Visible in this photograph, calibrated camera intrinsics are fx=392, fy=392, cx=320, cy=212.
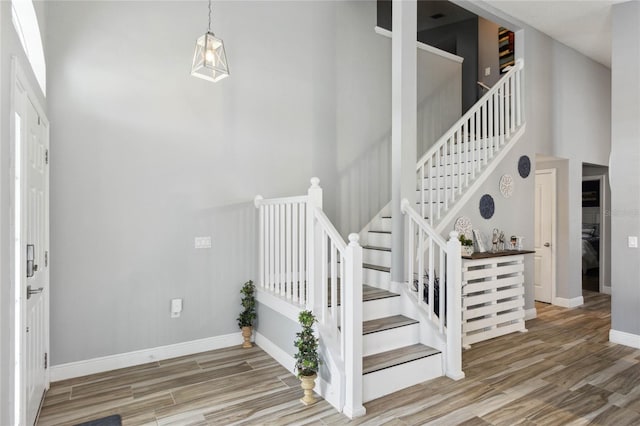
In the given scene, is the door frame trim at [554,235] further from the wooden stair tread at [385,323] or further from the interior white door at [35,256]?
the interior white door at [35,256]

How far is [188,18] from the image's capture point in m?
3.78

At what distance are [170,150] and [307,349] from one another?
223cm

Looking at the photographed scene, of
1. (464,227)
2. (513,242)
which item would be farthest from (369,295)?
(513,242)

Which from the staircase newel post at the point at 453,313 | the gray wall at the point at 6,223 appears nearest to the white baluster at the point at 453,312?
the staircase newel post at the point at 453,313

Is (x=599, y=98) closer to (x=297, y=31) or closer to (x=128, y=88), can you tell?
(x=297, y=31)

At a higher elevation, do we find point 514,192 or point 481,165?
point 481,165

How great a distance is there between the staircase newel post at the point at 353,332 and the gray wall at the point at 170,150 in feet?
5.55

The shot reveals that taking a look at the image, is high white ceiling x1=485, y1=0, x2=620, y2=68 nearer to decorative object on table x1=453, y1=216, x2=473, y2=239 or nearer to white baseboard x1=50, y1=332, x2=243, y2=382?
decorative object on table x1=453, y1=216, x2=473, y2=239

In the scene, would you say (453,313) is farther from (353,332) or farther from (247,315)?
(247,315)

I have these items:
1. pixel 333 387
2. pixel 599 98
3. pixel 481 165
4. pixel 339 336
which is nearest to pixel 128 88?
pixel 339 336

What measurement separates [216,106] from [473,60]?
4.70m

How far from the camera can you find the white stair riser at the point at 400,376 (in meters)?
2.90

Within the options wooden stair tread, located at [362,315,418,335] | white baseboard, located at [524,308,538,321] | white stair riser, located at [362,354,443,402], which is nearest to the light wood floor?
white stair riser, located at [362,354,443,402]

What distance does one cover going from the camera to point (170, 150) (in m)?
3.71
